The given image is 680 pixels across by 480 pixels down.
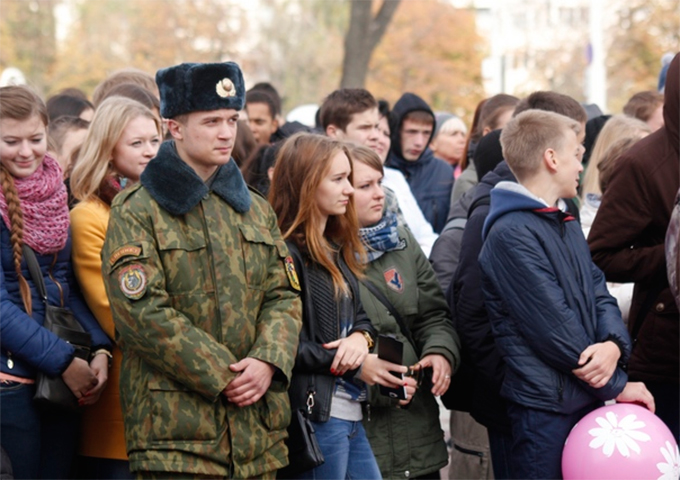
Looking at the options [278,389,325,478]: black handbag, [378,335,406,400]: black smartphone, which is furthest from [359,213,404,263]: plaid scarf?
[278,389,325,478]: black handbag

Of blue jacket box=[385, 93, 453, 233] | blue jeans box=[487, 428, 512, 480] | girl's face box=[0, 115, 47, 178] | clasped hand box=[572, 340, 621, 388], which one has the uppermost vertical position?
girl's face box=[0, 115, 47, 178]

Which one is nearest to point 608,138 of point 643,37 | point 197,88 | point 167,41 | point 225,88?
point 225,88

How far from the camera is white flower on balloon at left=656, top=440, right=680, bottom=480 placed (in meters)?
4.30

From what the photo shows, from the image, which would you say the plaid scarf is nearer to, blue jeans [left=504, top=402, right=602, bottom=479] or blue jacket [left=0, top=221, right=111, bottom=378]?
blue jeans [left=504, top=402, right=602, bottom=479]

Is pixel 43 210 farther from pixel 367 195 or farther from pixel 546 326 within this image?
pixel 546 326

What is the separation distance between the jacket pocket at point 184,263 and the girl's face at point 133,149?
1.07 m

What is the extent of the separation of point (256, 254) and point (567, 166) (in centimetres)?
159

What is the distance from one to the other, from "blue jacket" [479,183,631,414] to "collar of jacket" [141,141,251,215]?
1.22 m

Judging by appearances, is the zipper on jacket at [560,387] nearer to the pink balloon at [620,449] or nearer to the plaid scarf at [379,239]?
the pink balloon at [620,449]

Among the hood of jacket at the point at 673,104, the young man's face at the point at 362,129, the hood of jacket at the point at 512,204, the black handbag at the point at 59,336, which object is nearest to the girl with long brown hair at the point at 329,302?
the hood of jacket at the point at 512,204

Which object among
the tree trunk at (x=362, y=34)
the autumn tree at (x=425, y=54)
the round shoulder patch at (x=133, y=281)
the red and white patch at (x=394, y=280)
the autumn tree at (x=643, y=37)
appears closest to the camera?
the round shoulder patch at (x=133, y=281)

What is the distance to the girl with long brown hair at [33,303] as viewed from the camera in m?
4.20

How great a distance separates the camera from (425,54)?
39781 millimetres

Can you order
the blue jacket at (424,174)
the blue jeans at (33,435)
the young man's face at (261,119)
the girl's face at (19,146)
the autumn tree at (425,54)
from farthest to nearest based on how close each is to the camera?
1. the autumn tree at (425,54)
2. the young man's face at (261,119)
3. the blue jacket at (424,174)
4. the girl's face at (19,146)
5. the blue jeans at (33,435)
